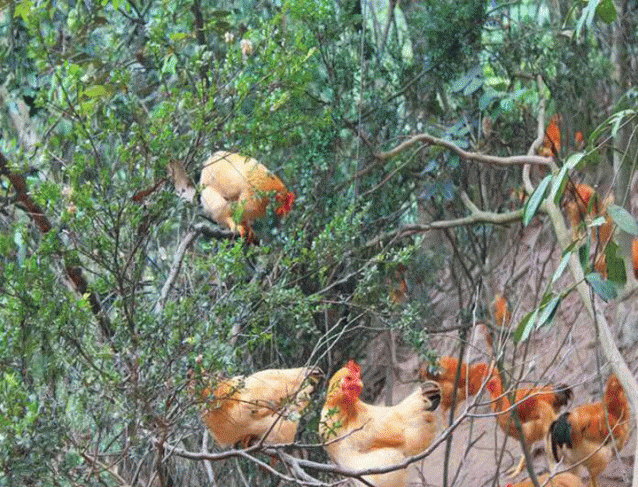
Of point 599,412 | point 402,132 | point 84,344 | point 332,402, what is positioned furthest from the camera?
point 402,132

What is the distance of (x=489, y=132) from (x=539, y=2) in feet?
4.35

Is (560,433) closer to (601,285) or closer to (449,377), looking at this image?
(449,377)

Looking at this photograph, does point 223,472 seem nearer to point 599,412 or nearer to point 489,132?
point 599,412

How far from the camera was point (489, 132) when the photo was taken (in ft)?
14.9

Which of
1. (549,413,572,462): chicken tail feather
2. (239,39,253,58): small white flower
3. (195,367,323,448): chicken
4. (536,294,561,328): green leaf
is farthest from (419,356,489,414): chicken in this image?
(536,294,561,328): green leaf

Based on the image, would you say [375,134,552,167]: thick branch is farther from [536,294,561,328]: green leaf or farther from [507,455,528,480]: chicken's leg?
[536,294,561,328]: green leaf

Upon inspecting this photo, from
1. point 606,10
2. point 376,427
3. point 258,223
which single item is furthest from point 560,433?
point 606,10

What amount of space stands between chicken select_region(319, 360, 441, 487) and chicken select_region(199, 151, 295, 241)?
58cm

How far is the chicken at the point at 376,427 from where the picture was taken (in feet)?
10.4

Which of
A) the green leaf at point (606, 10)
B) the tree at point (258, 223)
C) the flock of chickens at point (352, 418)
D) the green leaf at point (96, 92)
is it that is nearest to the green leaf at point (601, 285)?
the tree at point (258, 223)

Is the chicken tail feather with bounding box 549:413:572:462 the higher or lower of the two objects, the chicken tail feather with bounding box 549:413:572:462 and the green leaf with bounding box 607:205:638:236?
the lower

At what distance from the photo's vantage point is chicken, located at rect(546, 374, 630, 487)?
4156mm

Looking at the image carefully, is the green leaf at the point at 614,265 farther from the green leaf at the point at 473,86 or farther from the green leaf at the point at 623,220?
the green leaf at the point at 473,86

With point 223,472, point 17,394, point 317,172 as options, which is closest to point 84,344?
point 17,394
